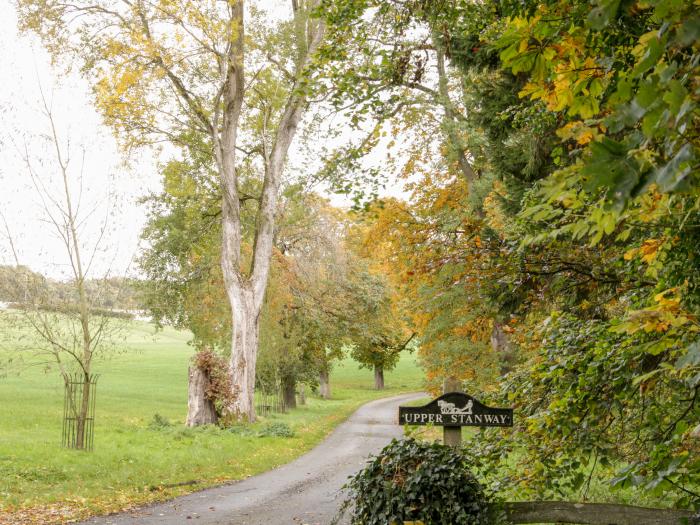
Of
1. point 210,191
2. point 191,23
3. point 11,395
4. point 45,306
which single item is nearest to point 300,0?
point 191,23

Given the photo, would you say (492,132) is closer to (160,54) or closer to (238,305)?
(160,54)

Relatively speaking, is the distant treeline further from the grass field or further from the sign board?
the sign board

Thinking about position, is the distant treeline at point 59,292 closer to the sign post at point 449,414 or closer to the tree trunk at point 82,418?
the tree trunk at point 82,418

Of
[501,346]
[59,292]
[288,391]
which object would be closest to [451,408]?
[59,292]

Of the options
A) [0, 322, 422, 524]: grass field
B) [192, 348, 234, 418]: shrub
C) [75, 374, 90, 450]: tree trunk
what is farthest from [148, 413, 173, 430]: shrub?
[75, 374, 90, 450]: tree trunk

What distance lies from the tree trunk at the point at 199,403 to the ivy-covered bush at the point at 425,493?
45.7 ft

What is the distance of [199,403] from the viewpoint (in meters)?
19.0

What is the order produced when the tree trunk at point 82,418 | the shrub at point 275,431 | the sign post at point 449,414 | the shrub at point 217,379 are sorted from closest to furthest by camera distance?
the sign post at point 449,414 → the tree trunk at point 82,418 → the shrub at point 275,431 → the shrub at point 217,379

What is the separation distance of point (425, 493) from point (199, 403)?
47.5 feet

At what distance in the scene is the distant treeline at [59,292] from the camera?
12.4m

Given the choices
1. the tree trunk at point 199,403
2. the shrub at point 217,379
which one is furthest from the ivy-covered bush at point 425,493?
the tree trunk at point 199,403

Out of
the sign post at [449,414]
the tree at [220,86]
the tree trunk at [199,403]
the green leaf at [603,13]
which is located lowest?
the tree trunk at [199,403]

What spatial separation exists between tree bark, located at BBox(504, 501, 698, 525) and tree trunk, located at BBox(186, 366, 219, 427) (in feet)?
47.7

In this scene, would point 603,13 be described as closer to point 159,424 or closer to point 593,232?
point 593,232
